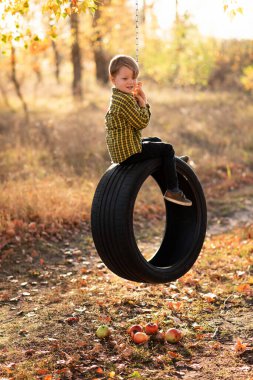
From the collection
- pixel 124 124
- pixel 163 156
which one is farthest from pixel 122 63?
pixel 163 156

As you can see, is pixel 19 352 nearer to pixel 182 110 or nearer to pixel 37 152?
pixel 37 152

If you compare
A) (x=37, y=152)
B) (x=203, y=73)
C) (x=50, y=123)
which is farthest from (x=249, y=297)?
(x=203, y=73)

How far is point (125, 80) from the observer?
5.06 m

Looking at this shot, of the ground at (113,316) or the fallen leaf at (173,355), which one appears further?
the fallen leaf at (173,355)

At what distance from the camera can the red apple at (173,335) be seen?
5.27 meters

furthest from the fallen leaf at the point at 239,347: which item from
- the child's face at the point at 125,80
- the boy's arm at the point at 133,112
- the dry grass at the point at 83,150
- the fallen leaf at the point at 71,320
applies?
the dry grass at the point at 83,150

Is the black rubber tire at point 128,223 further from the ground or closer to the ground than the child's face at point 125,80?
closer to the ground

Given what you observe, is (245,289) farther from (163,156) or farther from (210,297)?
(163,156)

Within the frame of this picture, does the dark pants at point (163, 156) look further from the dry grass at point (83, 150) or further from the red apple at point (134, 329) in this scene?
the dry grass at point (83, 150)

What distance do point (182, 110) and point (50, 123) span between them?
19.1 feet

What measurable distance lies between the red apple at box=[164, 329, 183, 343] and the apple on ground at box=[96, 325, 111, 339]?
0.56 m

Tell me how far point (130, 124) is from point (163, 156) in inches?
18.0

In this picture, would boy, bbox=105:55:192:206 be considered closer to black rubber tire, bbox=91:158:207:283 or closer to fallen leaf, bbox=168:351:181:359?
black rubber tire, bbox=91:158:207:283

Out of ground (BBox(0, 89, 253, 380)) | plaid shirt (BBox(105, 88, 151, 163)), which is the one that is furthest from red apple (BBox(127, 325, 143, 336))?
plaid shirt (BBox(105, 88, 151, 163))
